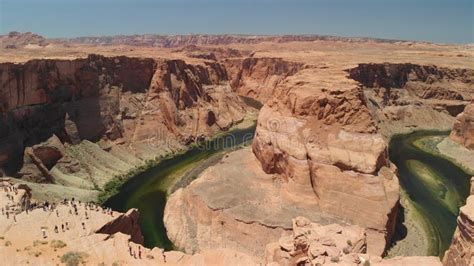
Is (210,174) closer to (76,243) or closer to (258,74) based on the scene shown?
(76,243)

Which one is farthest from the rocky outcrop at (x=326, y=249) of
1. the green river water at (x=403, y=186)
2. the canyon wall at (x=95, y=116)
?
the canyon wall at (x=95, y=116)

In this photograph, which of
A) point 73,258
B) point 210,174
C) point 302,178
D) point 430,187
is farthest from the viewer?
point 430,187

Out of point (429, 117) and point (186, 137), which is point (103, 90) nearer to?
point (186, 137)

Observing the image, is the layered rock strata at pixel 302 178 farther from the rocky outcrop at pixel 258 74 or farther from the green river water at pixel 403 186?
the rocky outcrop at pixel 258 74

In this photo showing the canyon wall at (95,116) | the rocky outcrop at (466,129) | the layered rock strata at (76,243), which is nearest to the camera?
the layered rock strata at (76,243)

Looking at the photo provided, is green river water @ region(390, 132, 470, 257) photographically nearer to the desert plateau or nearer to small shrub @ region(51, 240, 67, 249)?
the desert plateau

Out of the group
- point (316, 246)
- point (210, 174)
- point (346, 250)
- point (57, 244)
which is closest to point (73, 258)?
point (57, 244)

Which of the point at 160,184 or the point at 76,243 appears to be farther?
the point at 160,184

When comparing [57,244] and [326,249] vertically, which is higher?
[326,249]
